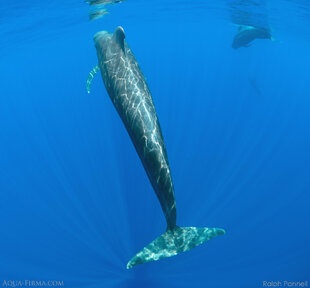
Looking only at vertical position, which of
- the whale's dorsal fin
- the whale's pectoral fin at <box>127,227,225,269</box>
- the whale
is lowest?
the whale's pectoral fin at <box>127,227,225,269</box>

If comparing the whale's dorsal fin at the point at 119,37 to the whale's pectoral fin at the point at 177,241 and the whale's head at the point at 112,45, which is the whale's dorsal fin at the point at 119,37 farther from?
the whale's pectoral fin at the point at 177,241

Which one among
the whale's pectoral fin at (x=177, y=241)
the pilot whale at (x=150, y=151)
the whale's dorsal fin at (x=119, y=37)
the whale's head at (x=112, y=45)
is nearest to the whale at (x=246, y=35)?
the whale's head at (x=112, y=45)

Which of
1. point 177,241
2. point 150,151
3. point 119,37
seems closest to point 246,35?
point 119,37

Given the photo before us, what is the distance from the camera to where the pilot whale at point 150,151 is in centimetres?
620

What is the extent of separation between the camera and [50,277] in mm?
10555

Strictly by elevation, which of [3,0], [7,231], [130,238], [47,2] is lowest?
[130,238]

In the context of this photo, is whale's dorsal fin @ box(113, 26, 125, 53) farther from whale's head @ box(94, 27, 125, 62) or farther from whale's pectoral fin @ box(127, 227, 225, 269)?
whale's pectoral fin @ box(127, 227, 225, 269)

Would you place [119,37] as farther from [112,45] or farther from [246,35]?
[246,35]

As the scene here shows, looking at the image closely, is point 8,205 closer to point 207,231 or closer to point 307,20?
point 207,231

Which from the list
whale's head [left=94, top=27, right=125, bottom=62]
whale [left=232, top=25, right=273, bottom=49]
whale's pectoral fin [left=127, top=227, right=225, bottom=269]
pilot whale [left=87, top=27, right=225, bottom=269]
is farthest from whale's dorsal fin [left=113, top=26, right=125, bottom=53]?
whale [left=232, top=25, right=273, bottom=49]

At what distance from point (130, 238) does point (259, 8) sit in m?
19.5

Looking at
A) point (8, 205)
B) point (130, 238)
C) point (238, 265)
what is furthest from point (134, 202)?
point (8, 205)

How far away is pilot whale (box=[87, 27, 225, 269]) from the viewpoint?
6203 mm

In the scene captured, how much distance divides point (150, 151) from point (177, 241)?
100 inches
